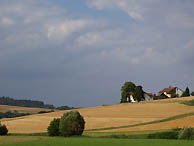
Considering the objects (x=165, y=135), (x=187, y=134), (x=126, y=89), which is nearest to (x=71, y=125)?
(x=165, y=135)

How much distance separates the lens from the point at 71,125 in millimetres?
48406

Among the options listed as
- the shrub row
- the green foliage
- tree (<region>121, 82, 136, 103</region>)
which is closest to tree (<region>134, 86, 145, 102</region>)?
tree (<region>121, 82, 136, 103</region>)

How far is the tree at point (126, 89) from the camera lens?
4860 inches

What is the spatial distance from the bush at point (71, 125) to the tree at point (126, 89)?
75.3m

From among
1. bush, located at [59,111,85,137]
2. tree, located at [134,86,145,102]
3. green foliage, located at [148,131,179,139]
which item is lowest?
green foliage, located at [148,131,179,139]

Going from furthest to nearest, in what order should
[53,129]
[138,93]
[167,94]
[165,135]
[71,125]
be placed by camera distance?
[167,94], [138,93], [53,129], [71,125], [165,135]

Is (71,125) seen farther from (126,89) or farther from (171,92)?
(171,92)

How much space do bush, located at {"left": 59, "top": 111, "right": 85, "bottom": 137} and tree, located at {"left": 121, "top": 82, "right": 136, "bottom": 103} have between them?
7527cm

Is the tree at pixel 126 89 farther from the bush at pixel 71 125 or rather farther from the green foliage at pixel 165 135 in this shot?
the green foliage at pixel 165 135

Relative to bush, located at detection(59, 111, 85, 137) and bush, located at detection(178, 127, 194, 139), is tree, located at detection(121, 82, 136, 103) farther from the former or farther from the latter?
bush, located at detection(178, 127, 194, 139)

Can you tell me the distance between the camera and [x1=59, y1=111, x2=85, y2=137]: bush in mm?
48469

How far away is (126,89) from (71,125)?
76.9 metres

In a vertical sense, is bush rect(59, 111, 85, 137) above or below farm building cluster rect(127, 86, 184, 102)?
below

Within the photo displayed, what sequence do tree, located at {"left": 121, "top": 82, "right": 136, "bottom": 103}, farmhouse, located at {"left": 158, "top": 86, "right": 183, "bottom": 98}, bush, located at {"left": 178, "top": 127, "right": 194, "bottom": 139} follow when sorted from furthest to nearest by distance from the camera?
farmhouse, located at {"left": 158, "top": 86, "right": 183, "bottom": 98} < tree, located at {"left": 121, "top": 82, "right": 136, "bottom": 103} < bush, located at {"left": 178, "top": 127, "right": 194, "bottom": 139}
